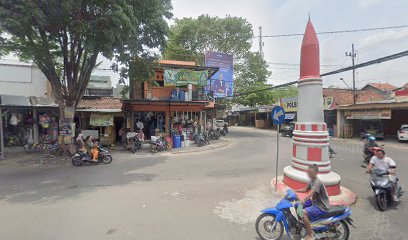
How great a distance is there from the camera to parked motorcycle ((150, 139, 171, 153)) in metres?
13.1

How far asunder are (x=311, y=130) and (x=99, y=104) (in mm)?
15505

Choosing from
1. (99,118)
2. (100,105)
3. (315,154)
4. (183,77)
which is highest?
(183,77)

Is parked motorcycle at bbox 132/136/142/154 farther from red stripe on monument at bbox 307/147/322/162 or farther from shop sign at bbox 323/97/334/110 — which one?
shop sign at bbox 323/97/334/110

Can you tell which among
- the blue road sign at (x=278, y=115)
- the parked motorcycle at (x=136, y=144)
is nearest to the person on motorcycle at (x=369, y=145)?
the blue road sign at (x=278, y=115)

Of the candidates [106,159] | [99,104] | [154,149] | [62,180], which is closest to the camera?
[62,180]

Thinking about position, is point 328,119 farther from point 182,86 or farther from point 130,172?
point 130,172

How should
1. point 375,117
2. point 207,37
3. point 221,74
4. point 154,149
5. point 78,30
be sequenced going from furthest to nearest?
point 207,37
point 221,74
point 375,117
point 154,149
point 78,30

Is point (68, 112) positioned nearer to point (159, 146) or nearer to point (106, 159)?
point (106, 159)

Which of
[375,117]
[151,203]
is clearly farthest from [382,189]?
[375,117]

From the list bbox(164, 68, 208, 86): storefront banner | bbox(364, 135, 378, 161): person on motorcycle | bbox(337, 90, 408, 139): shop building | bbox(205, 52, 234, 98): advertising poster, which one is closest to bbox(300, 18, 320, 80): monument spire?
bbox(364, 135, 378, 161): person on motorcycle

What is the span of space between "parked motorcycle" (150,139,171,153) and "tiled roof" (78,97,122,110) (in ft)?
15.8

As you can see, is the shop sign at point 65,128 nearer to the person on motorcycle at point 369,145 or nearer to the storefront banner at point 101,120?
the storefront banner at point 101,120

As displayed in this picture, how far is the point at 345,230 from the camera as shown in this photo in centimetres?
367

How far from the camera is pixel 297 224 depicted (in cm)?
372
